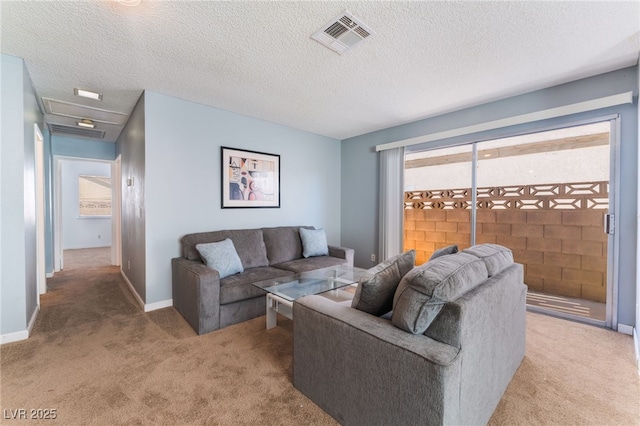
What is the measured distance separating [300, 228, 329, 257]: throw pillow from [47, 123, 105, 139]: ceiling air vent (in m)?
3.76

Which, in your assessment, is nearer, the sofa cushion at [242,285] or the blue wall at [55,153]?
the sofa cushion at [242,285]

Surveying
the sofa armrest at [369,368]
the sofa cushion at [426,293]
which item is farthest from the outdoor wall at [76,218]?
the sofa cushion at [426,293]

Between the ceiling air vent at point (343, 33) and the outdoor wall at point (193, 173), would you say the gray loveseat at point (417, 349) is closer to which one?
the ceiling air vent at point (343, 33)

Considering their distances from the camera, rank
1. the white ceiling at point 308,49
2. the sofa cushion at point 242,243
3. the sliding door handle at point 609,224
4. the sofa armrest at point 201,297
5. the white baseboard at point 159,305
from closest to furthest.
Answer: the white ceiling at point 308,49 → the sofa armrest at point 201,297 → the sliding door handle at point 609,224 → the white baseboard at point 159,305 → the sofa cushion at point 242,243

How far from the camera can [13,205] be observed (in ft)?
7.43

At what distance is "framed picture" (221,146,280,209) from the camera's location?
3.52 m

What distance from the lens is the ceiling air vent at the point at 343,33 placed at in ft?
5.96

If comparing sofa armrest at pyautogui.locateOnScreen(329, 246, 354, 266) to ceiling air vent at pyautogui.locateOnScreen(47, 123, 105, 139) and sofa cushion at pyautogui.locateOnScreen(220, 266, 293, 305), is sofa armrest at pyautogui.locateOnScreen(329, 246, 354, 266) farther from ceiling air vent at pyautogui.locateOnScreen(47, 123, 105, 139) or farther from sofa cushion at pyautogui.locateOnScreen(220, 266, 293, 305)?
ceiling air vent at pyautogui.locateOnScreen(47, 123, 105, 139)

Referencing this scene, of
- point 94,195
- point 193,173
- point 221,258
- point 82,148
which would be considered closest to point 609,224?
point 221,258

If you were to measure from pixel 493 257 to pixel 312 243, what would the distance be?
2.52m

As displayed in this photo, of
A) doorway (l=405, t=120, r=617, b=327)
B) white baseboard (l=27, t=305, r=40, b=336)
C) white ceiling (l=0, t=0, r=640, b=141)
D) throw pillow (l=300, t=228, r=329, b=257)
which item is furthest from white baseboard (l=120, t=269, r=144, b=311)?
doorway (l=405, t=120, r=617, b=327)

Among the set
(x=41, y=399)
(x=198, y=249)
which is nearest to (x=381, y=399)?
(x=41, y=399)

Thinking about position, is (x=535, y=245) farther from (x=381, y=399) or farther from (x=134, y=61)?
(x=134, y=61)

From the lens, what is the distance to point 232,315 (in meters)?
2.60
